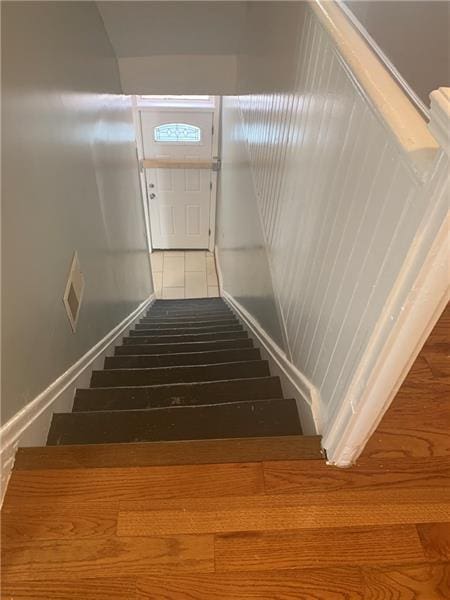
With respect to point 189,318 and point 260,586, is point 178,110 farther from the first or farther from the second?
point 260,586

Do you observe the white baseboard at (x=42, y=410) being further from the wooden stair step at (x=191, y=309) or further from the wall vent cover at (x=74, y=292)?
the wooden stair step at (x=191, y=309)

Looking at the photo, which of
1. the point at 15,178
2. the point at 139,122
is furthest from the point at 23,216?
the point at 139,122

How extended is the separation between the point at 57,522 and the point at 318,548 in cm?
69

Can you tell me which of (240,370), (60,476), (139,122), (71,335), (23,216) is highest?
(23,216)

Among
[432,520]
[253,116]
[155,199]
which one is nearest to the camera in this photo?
[432,520]

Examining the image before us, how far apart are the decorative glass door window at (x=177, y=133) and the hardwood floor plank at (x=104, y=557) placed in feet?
16.4

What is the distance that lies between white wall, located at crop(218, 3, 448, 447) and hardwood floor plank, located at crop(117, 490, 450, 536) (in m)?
0.20

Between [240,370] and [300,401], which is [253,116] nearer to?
[240,370]

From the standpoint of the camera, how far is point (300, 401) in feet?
5.61

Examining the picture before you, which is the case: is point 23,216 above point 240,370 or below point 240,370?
above

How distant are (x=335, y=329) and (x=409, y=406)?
482 mm

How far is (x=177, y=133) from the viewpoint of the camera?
560cm

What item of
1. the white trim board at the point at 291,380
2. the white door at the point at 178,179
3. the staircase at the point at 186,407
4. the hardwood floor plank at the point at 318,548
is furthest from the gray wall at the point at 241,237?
the hardwood floor plank at the point at 318,548

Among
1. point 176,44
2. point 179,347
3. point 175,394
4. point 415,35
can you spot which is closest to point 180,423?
point 175,394
